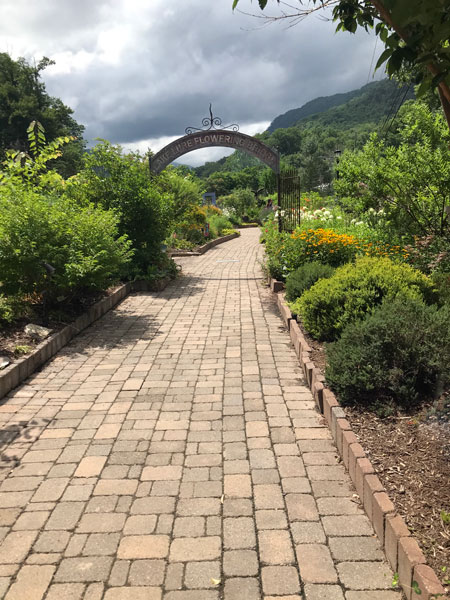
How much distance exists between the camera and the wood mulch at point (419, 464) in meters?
2.26

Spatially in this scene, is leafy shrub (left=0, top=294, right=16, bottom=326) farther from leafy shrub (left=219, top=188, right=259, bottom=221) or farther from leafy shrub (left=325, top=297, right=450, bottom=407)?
leafy shrub (left=219, top=188, right=259, bottom=221)

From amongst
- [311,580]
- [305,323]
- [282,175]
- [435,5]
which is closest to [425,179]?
[305,323]

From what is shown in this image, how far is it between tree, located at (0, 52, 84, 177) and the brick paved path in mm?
35852

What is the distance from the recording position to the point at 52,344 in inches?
231

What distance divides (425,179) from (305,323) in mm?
3931

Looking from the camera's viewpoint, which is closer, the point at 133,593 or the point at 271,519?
the point at 133,593

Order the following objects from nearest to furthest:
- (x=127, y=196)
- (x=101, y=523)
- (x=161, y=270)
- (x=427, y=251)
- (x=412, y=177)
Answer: (x=101, y=523), (x=427, y=251), (x=412, y=177), (x=127, y=196), (x=161, y=270)

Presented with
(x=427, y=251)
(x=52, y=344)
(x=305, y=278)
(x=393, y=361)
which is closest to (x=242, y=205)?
(x=427, y=251)

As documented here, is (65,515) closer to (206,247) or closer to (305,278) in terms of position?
(305,278)

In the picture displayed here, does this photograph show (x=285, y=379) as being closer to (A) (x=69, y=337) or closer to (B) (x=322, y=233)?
(A) (x=69, y=337)

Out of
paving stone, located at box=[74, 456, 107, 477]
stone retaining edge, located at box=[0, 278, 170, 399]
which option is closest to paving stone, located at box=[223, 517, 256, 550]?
paving stone, located at box=[74, 456, 107, 477]

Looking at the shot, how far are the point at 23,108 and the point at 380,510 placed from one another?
141 ft

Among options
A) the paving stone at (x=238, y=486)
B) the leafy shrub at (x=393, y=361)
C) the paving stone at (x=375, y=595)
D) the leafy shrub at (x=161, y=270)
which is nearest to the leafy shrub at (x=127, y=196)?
the leafy shrub at (x=161, y=270)

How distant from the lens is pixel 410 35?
1987 mm
